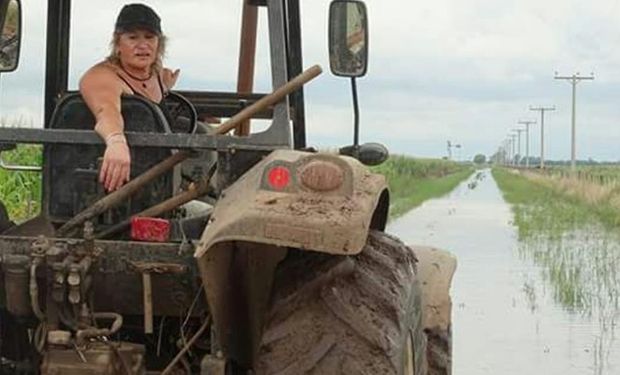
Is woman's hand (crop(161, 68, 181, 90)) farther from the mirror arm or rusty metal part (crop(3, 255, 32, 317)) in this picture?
rusty metal part (crop(3, 255, 32, 317))

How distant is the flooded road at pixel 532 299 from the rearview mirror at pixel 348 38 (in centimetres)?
407

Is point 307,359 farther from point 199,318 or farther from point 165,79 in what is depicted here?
point 165,79

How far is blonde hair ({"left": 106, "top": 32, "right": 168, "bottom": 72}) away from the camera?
15.5ft

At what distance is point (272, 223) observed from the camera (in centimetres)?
355

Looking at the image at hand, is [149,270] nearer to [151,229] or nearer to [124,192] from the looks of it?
[151,229]

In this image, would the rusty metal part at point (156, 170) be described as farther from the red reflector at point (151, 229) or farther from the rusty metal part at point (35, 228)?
the red reflector at point (151, 229)

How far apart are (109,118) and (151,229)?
0.44 m

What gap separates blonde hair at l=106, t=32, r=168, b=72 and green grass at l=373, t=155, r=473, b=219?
14.7m

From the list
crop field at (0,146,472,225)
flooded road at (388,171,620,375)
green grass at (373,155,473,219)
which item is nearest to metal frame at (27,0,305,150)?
crop field at (0,146,472,225)

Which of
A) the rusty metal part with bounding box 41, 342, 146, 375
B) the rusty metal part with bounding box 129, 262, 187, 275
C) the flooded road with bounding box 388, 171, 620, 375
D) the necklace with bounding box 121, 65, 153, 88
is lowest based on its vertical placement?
the flooded road with bounding box 388, 171, 620, 375

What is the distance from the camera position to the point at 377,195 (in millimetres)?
3945

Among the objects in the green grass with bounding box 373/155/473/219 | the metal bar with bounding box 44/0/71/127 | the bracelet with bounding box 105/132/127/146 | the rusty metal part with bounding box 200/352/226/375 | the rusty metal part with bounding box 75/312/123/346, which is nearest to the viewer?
the rusty metal part with bounding box 200/352/226/375

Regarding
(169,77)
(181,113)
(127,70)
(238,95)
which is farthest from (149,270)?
(238,95)

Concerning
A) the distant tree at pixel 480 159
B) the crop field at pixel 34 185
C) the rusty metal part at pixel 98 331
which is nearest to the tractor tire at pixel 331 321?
the rusty metal part at pixel 98 331
